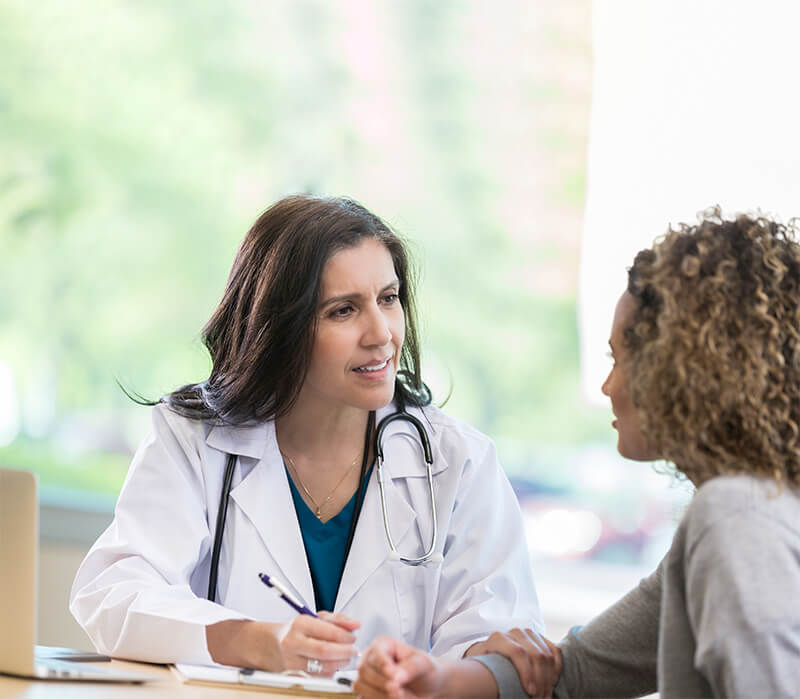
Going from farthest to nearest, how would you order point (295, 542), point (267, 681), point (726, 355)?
point (295, 542) < point (267, 681) < point (726, 355)

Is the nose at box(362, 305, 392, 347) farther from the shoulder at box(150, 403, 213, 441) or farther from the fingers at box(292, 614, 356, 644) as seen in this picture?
the fingers at box(292, 614, 356, 644)

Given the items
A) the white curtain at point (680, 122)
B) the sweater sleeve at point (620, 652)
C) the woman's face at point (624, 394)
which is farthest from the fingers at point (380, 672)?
the white curtain at point (680, 122)

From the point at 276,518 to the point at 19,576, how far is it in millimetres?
601

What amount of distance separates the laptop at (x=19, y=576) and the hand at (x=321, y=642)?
243mm

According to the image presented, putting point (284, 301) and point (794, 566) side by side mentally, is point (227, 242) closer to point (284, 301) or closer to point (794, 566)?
point (284, 301)

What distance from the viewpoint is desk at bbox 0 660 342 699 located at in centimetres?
120

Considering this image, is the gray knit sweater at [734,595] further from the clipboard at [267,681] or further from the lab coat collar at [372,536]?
the lab coat collar at [372,536]

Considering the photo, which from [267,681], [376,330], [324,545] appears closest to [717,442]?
[267,681]

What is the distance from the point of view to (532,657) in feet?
4.56

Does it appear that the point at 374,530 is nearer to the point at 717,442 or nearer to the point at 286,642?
the point at 286,642

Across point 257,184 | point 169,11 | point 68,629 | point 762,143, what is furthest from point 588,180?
point 68,629

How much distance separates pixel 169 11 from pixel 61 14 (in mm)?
405

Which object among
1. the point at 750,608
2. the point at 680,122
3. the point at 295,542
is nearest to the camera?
the point at 750,608

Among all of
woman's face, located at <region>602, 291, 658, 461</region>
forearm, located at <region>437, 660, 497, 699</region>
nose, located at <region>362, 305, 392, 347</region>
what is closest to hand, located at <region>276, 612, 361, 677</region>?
forearm, located at <region>437, 660, 497, 699</region>
